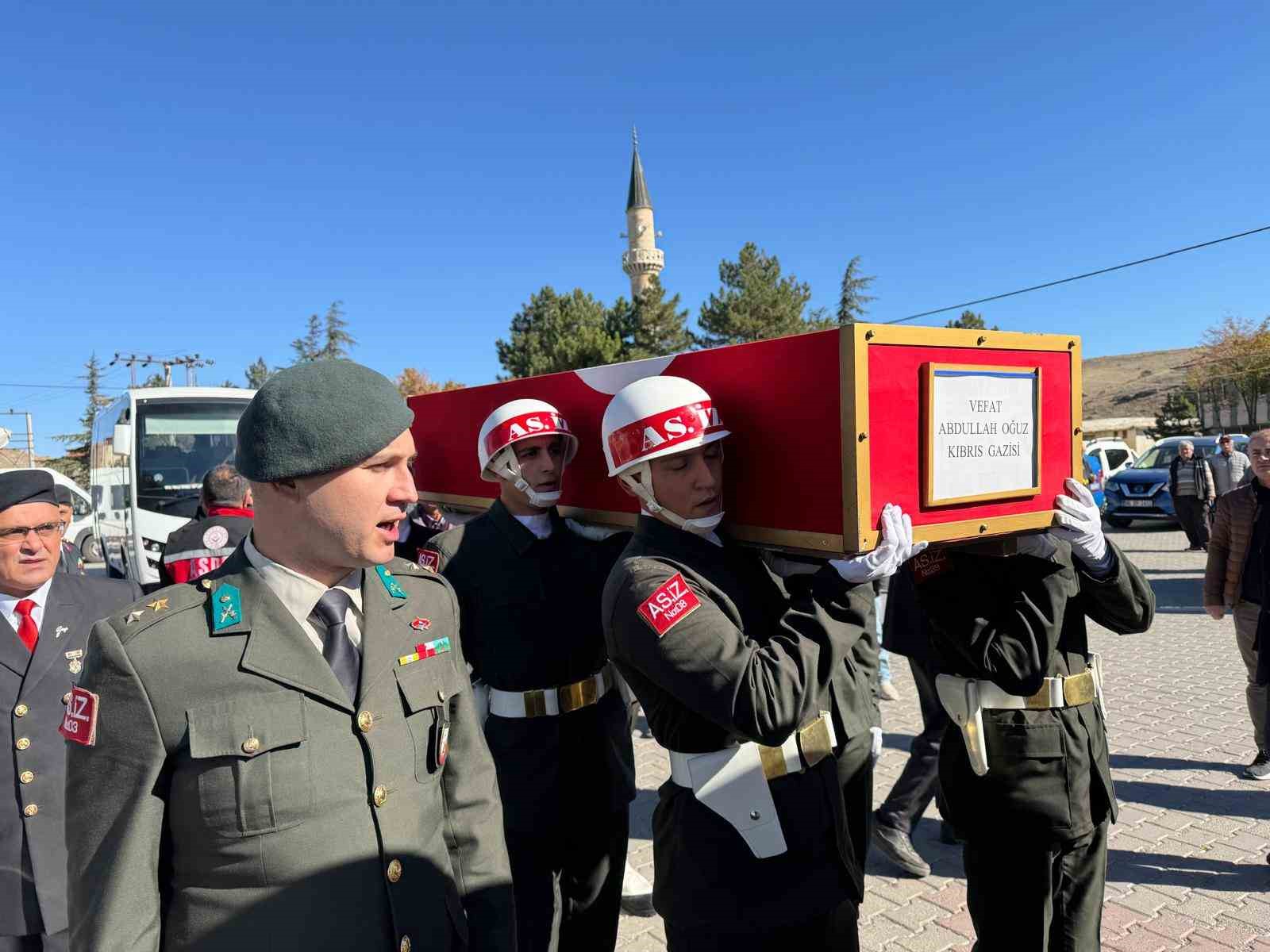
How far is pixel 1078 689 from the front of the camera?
2713mm

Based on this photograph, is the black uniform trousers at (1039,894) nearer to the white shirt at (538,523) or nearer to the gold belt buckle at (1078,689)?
the gold belt buckle at (1078,689)

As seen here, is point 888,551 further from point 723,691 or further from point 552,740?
point 552,740

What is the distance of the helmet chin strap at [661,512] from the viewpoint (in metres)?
2.36

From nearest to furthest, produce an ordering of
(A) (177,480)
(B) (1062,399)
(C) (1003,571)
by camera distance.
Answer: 1. (B) (1062,399)
2. (C) (1003,571)
3. (A) (177,480)

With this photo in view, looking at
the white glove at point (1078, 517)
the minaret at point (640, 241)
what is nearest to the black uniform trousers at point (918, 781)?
the white glove at point (1078, 517)

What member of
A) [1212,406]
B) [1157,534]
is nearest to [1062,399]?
[1157,534]

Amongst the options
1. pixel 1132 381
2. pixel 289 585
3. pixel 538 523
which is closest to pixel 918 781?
pixel 538 523

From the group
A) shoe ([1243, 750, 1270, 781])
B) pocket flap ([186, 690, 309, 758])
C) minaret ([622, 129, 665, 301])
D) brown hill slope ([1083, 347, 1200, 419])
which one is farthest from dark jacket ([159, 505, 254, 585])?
brown hill slope ([1083, 347, 1200, 419])

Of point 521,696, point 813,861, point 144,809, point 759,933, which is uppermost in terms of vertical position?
point 144,809

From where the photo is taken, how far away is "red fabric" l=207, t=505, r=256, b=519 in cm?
434

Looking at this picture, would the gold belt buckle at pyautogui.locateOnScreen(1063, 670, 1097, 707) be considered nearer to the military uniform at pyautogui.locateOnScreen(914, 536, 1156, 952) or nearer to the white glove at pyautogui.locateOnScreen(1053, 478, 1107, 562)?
the military uniform at pyautogui.locateOnScreen(914, 536, 1156, 952)

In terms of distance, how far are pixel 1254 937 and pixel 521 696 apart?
308 centimetres

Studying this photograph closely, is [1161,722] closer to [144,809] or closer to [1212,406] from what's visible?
[144,809]

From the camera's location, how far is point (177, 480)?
35.9 ft
